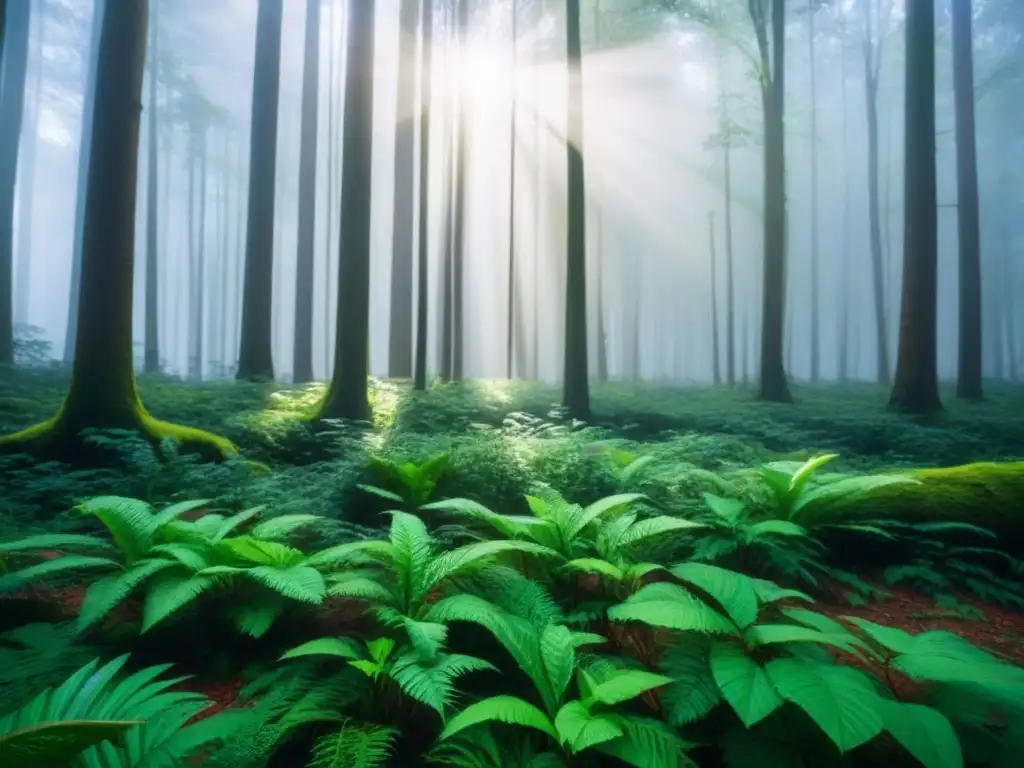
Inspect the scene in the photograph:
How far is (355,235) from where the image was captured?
10016 mm

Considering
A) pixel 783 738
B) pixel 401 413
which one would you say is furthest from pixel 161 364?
pixel 783 738

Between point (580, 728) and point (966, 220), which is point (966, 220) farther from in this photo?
point (580, 728)

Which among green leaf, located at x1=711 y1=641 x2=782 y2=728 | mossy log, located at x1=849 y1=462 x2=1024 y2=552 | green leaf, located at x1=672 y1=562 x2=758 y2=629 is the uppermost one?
mossy log, located at x1=849 y1=462 x2=1024 y2=552

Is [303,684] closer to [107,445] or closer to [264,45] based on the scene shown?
[107,445]

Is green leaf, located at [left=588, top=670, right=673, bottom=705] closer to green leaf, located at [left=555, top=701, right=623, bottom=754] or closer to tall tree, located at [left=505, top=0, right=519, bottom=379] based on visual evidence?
green leaf, located at [left=555, top=701, right=623, bottom=754]

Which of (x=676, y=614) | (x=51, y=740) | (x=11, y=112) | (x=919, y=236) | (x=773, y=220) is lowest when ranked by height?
(x=676, y=614)

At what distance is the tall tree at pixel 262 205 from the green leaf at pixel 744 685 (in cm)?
1272

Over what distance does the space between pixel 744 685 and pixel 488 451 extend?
411cm

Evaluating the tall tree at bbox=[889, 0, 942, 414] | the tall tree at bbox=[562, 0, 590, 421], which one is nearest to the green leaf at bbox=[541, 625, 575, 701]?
the tall tree at bbox=[562, 0, 590, 421]

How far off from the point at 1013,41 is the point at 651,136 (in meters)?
15.4

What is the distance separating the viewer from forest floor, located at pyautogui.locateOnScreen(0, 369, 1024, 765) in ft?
13.9

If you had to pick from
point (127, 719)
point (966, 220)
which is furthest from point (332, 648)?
point (966, 220)

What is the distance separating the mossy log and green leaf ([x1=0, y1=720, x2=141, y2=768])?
5158mm

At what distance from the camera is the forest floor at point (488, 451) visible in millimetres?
4238
